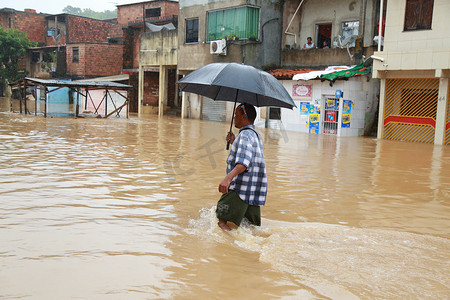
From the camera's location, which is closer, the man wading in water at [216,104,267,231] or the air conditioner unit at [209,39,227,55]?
the man wading in water at [216,104,267,231]

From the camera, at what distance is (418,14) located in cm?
1862

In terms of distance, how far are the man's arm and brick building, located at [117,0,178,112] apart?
100ft

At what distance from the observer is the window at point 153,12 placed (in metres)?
40.7

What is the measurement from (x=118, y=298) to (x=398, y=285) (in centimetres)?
225

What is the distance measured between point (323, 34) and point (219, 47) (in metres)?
5.80

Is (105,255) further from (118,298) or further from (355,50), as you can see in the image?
(355,50)

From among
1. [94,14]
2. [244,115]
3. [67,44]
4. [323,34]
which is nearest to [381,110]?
[323,34]

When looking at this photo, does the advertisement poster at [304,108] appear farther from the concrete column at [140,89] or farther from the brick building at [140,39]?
the concrete column at [140,89]

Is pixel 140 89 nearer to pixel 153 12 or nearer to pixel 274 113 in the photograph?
pixel 153 12

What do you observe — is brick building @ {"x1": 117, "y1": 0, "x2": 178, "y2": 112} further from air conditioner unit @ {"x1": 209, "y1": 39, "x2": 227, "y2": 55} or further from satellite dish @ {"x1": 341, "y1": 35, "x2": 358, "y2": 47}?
satellite dish @ {"x1": 341, "y1": 35, "x2": 358, "y2": 47}

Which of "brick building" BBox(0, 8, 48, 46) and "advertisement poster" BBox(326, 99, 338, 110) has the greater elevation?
"brick building" BBox(0, 8, 48, 46)

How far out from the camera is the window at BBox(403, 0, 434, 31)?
18297 millimetres

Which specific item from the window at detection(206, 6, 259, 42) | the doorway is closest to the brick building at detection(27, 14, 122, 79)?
the window at detection(206, 6, 259, 42)

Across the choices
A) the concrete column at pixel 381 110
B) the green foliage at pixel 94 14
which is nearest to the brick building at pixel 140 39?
the concrete column at pixel 381 110
